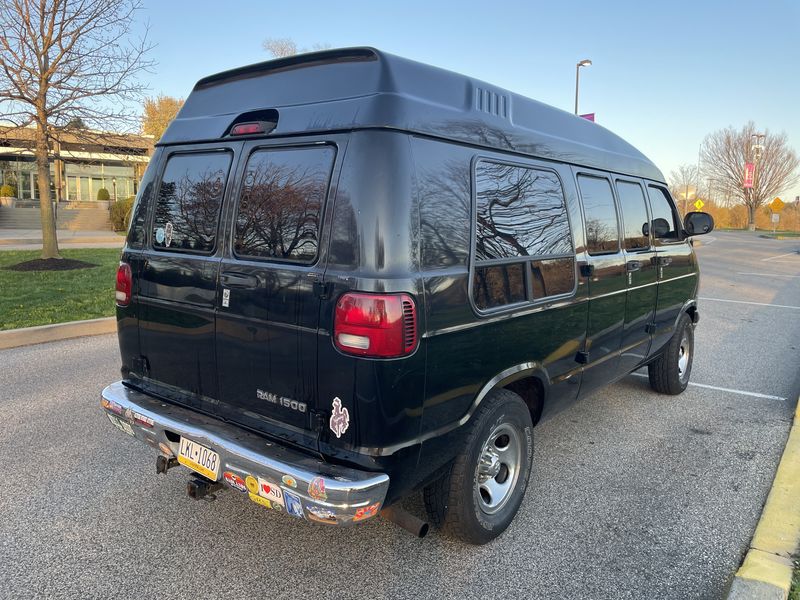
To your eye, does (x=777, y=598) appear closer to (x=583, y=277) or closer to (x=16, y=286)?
(x=583, y=277)

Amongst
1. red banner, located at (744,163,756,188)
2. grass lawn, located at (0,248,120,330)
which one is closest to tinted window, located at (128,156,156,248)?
grass lawn, located at (0,248,120,330)

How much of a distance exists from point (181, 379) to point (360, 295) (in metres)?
1.33

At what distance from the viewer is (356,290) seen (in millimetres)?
2449

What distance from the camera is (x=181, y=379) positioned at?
319 centimetres

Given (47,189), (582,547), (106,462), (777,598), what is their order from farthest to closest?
(47,189), (106,462), (582,547), (777,598)

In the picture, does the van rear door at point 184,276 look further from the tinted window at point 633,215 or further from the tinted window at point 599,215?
the tinted window at point 633,215

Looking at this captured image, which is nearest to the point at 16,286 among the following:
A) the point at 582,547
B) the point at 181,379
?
the point at 181,379

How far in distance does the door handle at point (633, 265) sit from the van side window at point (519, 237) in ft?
2.94

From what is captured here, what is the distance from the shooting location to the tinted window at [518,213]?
9.71 feet

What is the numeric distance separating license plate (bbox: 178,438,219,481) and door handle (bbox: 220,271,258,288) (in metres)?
0.77

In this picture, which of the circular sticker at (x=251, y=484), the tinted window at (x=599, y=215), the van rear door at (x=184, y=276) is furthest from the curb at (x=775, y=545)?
the van rear door at (x=184, y=276)

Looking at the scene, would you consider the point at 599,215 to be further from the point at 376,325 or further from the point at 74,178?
the point at 74,178

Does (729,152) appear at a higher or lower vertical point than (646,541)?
higher

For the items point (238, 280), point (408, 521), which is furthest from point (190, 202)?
point (408, 521)
